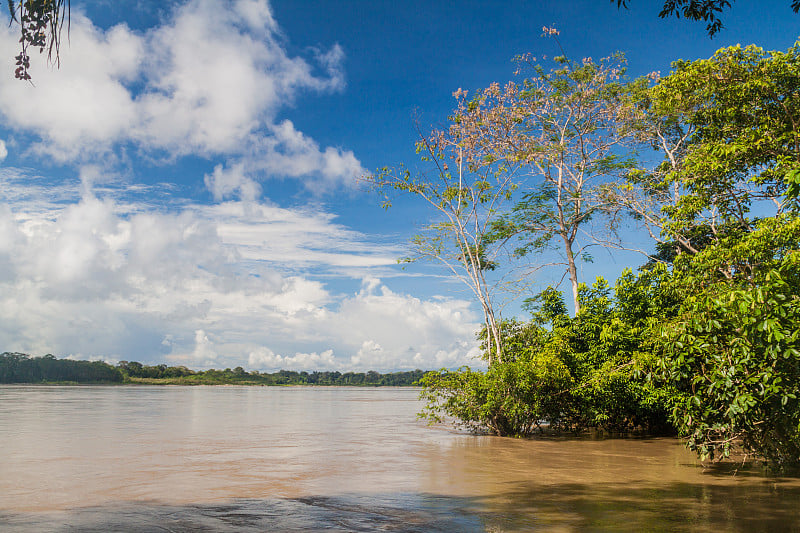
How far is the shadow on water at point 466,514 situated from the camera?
209 inches

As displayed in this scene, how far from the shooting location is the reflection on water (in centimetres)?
553

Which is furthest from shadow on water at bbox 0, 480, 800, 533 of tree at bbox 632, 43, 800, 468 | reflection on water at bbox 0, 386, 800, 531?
tree at bbox 632, 43, 800, 468

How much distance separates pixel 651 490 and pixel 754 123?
8.71 metres

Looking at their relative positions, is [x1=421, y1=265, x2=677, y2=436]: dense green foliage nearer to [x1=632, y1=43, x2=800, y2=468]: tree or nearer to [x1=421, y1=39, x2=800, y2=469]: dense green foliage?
[x1=421, y1=39, x2=800, y2=469]: dense green foliage

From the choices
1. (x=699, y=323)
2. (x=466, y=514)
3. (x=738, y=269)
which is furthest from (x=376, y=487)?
(x=738, y=269)

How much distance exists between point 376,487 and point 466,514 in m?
1.95

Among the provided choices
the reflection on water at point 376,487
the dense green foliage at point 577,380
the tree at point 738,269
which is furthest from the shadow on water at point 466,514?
the dense green foliage at point 577,380

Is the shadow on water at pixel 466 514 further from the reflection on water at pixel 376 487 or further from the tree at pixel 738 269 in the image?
the tree at pixel 738 269

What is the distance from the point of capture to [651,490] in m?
7.24

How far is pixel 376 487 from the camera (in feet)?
24.6

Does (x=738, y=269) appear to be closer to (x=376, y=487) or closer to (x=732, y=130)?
(x=732, y=130)

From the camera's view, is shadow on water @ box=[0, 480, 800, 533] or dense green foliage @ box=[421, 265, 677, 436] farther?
dense green foliage @ box=[421, 265, 677, 436]

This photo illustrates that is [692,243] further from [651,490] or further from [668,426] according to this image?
[651,490]

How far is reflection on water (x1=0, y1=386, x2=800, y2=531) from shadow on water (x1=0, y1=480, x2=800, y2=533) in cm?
2
